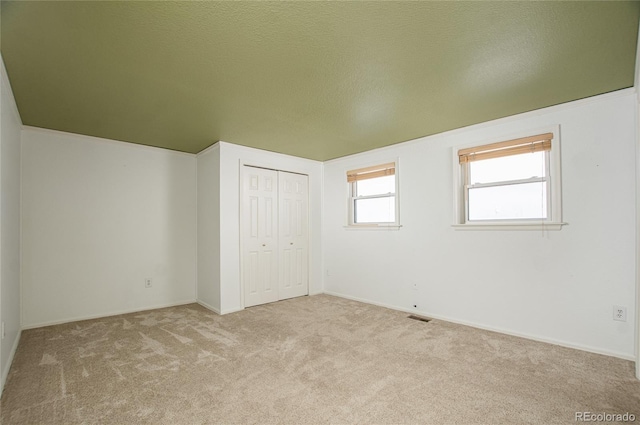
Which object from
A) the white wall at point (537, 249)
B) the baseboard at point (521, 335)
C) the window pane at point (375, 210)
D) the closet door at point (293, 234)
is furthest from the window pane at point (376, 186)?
the baseboard at point (521, 335)

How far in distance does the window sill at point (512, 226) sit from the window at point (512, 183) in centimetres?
1

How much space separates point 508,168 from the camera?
3338 millimetres

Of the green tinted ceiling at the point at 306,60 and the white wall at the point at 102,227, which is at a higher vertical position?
the green tinted ceiling at the point at 306,60

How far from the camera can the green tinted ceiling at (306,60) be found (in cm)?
168

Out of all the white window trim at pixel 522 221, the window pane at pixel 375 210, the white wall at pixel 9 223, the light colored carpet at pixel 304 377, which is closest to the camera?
the light colored carpet at pixel 304 377

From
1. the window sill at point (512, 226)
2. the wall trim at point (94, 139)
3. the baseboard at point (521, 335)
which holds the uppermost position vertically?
the wall trim at point (94, 139)

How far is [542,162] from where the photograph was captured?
10.2 ft

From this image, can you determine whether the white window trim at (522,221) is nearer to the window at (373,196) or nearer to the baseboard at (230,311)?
the window at (373,196)

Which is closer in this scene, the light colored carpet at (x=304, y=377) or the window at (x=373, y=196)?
the light colored carpet at (x=304, y=377)

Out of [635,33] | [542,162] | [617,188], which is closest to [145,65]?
[635,33]

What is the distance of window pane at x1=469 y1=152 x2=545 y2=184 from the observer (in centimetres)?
314

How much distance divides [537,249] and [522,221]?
12.6 inches

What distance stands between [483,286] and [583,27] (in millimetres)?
2544

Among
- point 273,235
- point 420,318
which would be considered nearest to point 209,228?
point 273,235
